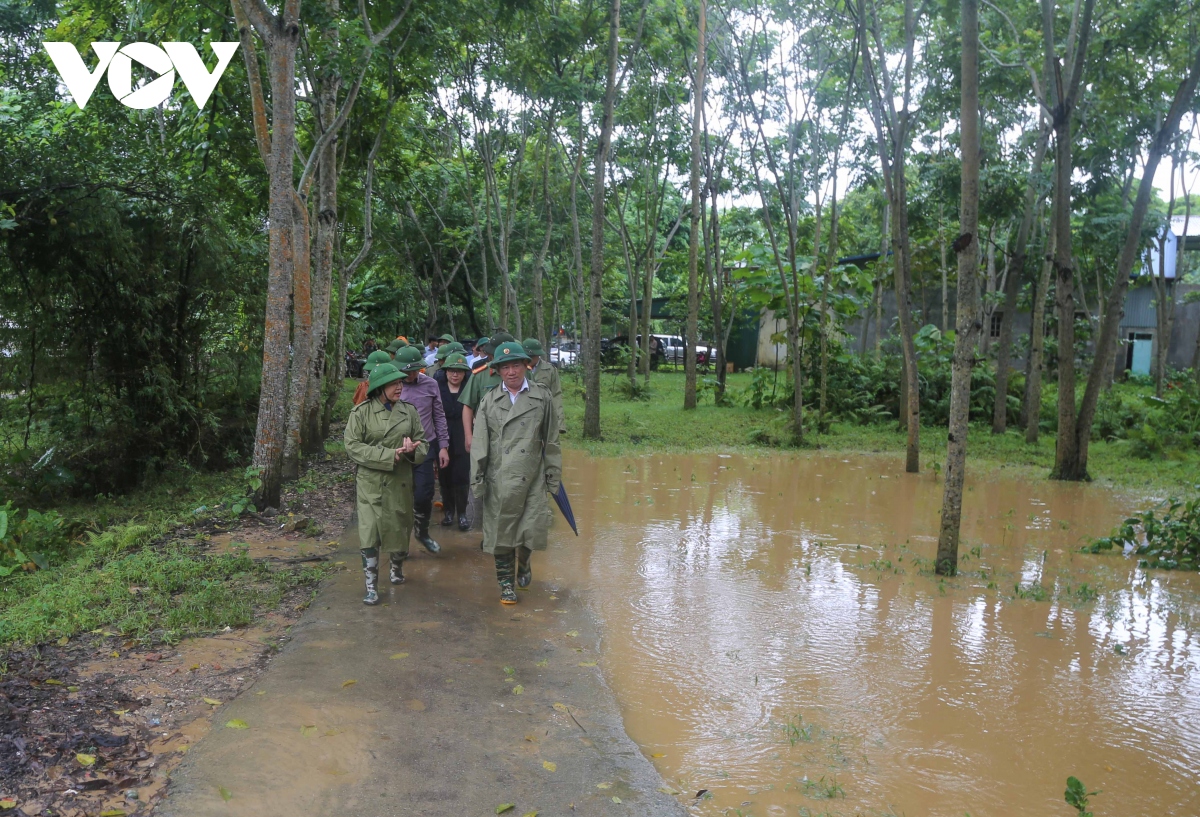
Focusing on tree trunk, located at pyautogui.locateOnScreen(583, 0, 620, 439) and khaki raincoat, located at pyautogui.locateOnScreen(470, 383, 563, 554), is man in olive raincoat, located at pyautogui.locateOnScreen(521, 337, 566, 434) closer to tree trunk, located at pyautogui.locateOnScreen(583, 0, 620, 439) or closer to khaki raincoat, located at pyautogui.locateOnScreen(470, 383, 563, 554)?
khaki raincoat, located at pyautogui.locateOnScreen(470, 383, 563, 554)

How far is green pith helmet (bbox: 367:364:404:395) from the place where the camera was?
21.1 feet

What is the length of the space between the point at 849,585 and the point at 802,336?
12.5 metres

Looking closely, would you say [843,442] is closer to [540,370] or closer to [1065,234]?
[1065,234]

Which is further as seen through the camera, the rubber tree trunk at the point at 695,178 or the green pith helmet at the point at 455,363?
the rubber tree trunk at the point at 695,178

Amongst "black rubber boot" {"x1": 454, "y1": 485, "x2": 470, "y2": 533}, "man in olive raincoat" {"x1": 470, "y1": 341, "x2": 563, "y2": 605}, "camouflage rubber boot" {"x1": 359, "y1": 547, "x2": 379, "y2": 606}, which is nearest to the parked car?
"black rubber boot" {"x1": 454, "y1": 485, "x2": 470, "y2": 533}

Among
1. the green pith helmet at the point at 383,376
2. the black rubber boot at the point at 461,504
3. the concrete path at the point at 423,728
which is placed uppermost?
the green pith helmet at the point at 383,376

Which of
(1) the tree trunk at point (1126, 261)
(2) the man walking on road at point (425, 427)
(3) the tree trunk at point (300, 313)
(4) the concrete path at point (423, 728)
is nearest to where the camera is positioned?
(4) the concrete path at point (423, 728)

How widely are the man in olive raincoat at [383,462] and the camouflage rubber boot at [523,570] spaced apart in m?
0.84

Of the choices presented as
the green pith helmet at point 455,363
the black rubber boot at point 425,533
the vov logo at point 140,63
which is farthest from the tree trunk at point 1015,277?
the vov logo at point 140,63

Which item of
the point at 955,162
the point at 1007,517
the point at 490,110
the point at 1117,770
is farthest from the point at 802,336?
the point at 1117,770

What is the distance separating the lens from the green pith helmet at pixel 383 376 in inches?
253

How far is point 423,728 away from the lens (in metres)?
4.40

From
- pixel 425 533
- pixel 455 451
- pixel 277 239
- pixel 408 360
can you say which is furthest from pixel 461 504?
pixel 277 239

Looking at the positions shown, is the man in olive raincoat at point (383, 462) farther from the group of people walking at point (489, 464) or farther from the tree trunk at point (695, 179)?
the tree trunk at point (695, 179)
